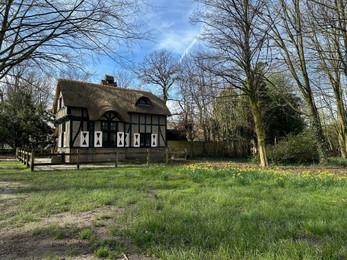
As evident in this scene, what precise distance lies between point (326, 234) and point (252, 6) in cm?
1210

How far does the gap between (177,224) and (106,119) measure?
56.8ft

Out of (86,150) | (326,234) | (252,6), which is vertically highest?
(252,6)

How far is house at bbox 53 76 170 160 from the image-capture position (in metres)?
19.2

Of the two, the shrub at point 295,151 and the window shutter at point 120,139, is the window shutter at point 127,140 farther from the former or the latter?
the shrub at point 295,151

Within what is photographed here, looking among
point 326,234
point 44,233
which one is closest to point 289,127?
point 326,234

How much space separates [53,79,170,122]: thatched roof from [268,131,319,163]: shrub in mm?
10185

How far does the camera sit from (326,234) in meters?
3.68

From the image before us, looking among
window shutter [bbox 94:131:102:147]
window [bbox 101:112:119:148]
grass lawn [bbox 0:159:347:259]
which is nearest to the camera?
grass lawn [bbox 0:159:347:259]

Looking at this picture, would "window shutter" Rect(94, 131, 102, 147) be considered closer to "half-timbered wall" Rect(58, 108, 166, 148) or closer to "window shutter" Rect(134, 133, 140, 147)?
"half-timbered wall" Rect(58, 108, 166, 148)

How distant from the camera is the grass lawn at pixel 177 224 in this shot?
314 centimetres

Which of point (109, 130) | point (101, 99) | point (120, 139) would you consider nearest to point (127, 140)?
point (120, 139)

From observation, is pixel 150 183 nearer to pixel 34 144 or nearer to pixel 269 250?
pixel 269 250

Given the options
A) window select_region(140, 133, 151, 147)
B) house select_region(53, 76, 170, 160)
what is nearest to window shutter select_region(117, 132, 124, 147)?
house select_region(53, 76, 170, 160)

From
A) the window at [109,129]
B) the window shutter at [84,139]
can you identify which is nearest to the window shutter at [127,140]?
the window at [109,129]
